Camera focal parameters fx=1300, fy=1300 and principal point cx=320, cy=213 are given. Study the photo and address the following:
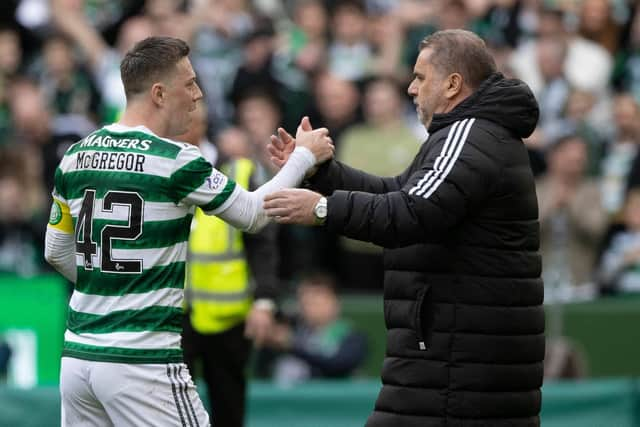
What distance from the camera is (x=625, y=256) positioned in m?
10.7

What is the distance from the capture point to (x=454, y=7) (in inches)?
475

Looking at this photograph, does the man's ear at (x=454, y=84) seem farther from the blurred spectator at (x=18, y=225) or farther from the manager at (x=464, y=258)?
the blurred spectator at (x=18, y=225)

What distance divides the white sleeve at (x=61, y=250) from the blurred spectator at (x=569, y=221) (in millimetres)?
6047

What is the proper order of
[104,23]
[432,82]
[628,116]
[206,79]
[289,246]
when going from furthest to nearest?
[104,23], [206,79], [628,116], [289,246], [432,82]

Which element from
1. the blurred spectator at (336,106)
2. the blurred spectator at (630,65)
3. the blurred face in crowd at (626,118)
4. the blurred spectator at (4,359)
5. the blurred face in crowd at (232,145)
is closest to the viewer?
the blurred face in crowd at (232,145)

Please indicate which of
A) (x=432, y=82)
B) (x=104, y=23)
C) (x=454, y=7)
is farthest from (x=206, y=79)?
(x=432, y=82)

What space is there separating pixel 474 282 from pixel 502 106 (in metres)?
0.71

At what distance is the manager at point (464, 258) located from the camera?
5.06 metres

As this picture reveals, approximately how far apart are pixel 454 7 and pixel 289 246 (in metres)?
2.98

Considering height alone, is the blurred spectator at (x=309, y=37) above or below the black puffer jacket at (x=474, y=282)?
above

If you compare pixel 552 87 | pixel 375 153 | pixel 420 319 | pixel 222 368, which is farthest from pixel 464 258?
pixel 552 87

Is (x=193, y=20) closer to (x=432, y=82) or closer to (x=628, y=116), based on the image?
(x=628, y=116)

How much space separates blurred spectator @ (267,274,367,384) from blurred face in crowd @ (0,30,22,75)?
4.20 m

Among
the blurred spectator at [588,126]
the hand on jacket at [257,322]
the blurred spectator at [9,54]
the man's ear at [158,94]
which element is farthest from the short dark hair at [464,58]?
the blurred spectator at [9,54]
